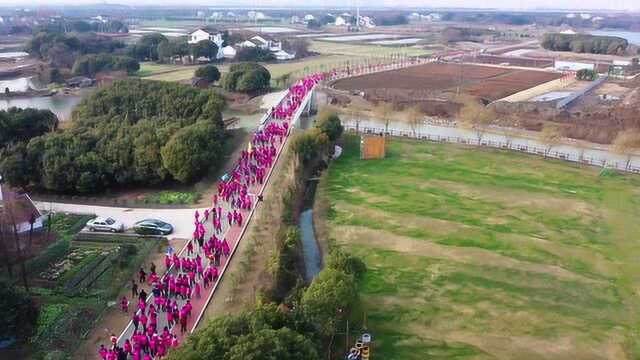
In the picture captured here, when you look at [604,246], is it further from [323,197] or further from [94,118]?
[94,118]

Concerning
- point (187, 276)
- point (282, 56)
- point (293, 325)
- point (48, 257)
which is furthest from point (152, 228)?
point (282, 56)

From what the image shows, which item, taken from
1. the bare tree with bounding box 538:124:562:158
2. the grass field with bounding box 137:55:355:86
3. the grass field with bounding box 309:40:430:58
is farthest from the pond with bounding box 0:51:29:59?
the bare tree with bounding box 538:124:562:158

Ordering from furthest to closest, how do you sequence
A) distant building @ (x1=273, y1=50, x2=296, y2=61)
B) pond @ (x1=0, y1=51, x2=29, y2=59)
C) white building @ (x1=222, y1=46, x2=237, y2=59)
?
pond @ (x1=0, y1=51, x2=29, y2=59), distant building @ (x1=273, y1=50, x2=296, y2=61), white building @ (x1=222, y1=46, x2=237, y2=59)

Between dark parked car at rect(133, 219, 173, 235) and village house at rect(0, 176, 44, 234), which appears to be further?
dark parked car at rect(133, 219, 173, 235)

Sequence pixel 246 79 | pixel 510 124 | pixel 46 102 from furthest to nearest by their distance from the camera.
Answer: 1. pixel 46 102
2. pixel 246 79
3. pixel 510 124

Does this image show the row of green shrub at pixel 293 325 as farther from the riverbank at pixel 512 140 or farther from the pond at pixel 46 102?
the pond at pixel 46 102

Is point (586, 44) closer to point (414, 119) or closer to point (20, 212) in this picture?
point (414, 119)

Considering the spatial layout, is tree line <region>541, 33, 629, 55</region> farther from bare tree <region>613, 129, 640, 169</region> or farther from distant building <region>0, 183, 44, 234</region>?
distant building <region>0, 183, 44, 234</region>
